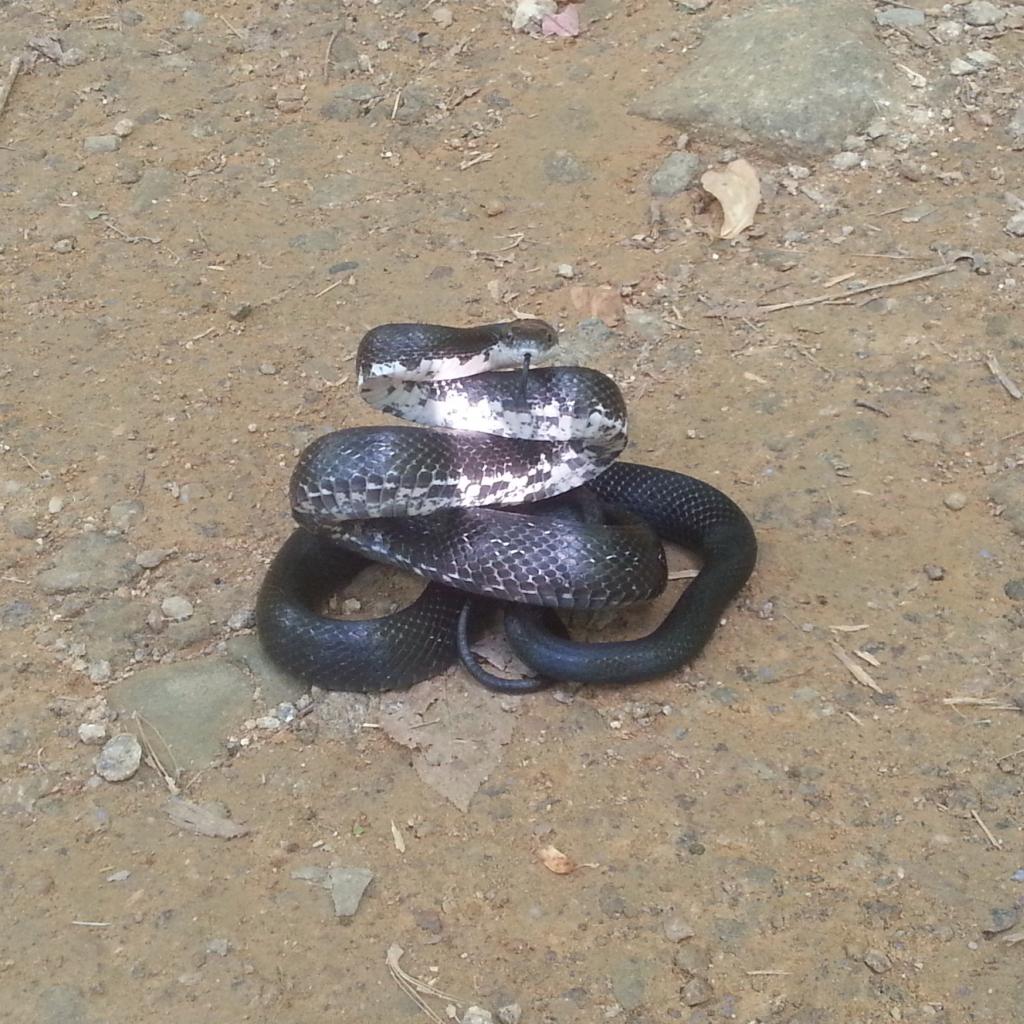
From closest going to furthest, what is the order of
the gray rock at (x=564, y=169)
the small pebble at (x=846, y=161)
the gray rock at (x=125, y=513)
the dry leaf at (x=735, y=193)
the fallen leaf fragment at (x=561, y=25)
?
the gray rock at (x=125, y=513)
the dry leaf at (x=735, y=193)
the small pebble at (x=846, y=161)
the gray rock at (x=564, y=169)
the fallen leaf fragment at (x=561, y=25)

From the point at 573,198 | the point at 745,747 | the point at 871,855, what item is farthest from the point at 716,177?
the point at 871,855

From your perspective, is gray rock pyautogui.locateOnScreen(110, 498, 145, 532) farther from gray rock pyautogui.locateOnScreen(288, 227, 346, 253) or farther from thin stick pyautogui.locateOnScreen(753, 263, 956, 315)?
thin stick pyautogui.locateOnScreen(753, 263, 956, 315)

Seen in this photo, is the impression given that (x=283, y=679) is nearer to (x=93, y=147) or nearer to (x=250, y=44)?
(x=93, y=147)

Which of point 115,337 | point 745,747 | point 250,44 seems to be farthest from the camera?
point 250,44

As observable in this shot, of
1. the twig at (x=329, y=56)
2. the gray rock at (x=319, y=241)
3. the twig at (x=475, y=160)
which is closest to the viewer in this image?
the gray rock at (x=319, y=241)

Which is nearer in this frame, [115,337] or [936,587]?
[936,587]

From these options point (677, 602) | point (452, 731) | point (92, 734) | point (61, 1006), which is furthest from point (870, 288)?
point (61, 1006)

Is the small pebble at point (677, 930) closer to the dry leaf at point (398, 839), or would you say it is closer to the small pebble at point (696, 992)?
the small pebble at point (696, 992)

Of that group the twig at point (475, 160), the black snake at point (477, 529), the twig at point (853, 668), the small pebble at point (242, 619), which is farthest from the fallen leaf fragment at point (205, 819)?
the twig at point (475, 160)
